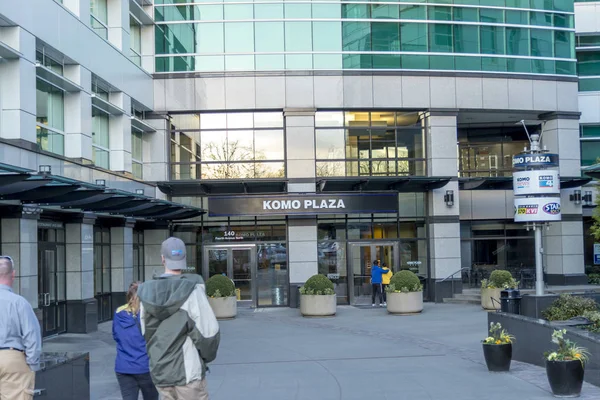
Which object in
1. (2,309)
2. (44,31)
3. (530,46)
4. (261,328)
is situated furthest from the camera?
(530,46)

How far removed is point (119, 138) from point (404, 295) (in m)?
10.1

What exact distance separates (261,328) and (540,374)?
1021 centimetres

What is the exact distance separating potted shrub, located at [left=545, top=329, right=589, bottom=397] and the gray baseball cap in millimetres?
6953

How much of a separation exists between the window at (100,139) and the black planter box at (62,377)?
1311 centimetres

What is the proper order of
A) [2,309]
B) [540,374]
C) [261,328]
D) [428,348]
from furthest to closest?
[261,328], [428,348], [540,374], [2,309]

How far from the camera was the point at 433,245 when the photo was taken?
91.8 feet

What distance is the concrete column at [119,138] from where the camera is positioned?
23.7 meters

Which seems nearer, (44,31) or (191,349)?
(191,349)

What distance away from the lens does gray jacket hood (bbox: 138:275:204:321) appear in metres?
5.30

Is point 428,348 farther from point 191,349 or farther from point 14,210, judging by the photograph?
point 191,349

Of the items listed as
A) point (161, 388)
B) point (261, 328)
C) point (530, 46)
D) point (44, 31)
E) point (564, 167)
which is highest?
point (530, 46)

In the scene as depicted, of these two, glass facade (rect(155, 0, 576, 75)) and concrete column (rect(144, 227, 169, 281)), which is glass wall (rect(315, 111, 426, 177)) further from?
concrete column (rect(144, 227, 169, 281))

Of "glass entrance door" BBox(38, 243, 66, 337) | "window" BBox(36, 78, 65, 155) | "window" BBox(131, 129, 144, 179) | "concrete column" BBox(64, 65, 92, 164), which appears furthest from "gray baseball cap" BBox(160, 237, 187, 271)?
"window" BBox(131, 129, 144, 179)

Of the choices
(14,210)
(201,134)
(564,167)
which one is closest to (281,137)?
(201,134)
